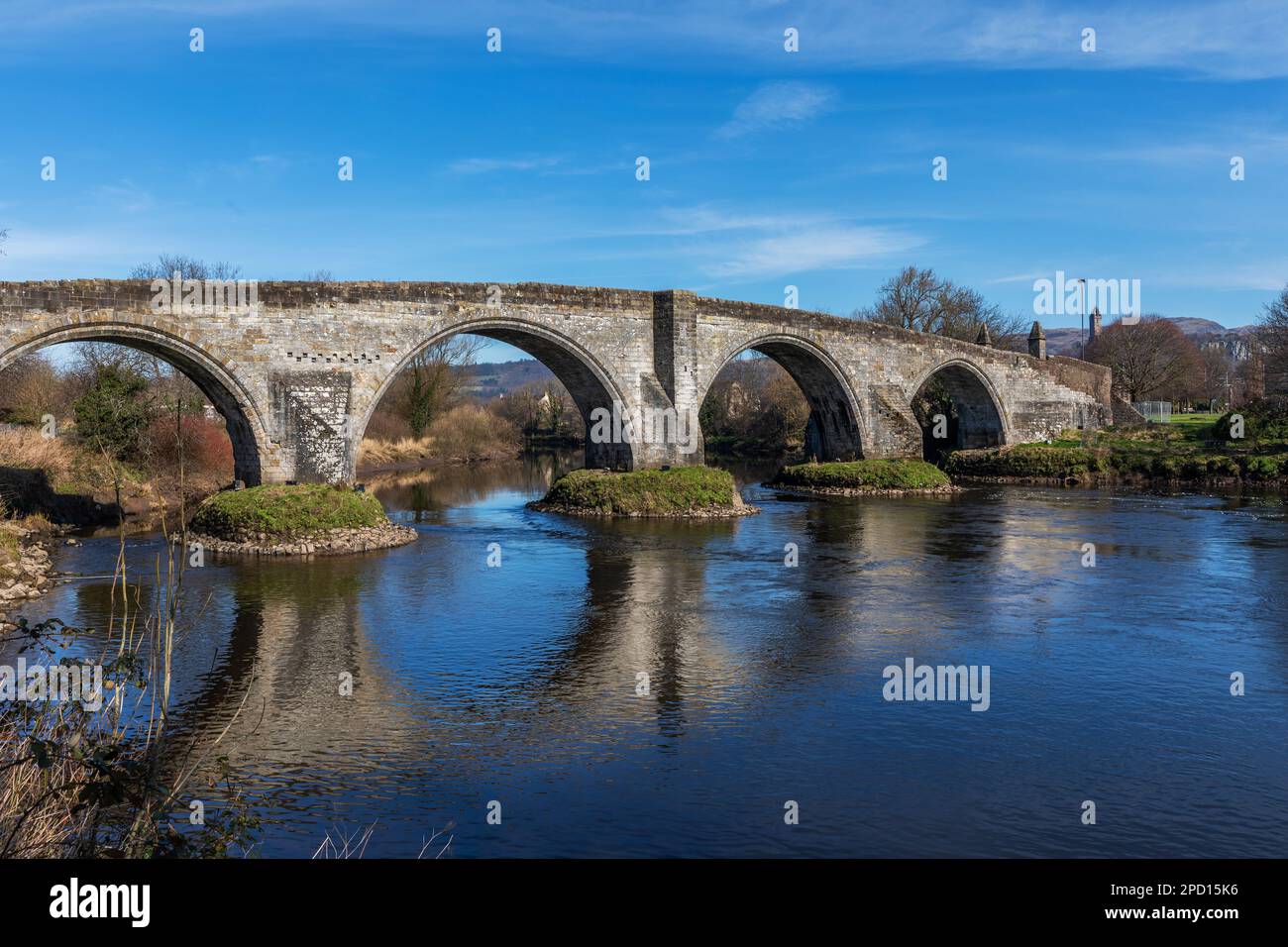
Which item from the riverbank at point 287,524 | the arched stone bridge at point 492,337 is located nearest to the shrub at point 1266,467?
the arched stone bridge at point 492,337

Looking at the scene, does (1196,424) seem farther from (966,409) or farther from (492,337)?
(492,337)

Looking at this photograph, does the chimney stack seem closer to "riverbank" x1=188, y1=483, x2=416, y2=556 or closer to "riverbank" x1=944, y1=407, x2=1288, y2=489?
"riverbank" x1=944, y1=407, x2=1288, y2=489

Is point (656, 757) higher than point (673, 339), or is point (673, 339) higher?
point (673, 339)

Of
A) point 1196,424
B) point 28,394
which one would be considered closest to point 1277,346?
point 1196,424

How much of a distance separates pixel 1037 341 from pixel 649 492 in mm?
30984

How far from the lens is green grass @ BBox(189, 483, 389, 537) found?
21766 millimetres

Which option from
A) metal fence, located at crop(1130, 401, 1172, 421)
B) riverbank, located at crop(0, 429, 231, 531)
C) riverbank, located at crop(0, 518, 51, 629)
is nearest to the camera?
riverbank, located at crop(0, 518, 51, 629)

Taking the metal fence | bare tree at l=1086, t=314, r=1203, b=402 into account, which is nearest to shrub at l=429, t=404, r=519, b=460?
the metal fence

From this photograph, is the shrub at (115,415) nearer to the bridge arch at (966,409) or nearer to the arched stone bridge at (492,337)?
the arched stone bridge at (492,337)

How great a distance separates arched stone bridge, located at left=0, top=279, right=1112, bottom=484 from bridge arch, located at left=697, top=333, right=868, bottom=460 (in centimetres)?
8
